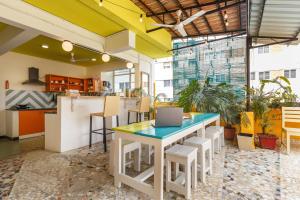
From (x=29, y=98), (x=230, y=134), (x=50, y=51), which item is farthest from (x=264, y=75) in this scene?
(x=29, y=98)

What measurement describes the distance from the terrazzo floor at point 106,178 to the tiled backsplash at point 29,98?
3310mm

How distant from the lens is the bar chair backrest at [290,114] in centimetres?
369

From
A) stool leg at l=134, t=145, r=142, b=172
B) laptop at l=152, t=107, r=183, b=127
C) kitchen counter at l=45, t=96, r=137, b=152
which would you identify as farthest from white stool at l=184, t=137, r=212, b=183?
kitchen counter at l=45, t=96, r=137, b=152

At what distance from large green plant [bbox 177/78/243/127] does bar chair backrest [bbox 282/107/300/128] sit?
2.83 feet

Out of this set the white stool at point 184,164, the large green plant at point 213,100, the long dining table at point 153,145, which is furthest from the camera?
the large green plant at point 213,100

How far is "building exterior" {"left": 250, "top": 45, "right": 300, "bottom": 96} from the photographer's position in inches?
320

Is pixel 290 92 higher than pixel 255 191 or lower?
higher

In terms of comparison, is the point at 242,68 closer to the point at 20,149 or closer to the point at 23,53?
the point at 20,149

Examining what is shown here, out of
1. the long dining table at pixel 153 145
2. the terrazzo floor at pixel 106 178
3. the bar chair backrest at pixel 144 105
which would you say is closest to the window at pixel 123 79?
the bar chair backrest at pixel 144 105

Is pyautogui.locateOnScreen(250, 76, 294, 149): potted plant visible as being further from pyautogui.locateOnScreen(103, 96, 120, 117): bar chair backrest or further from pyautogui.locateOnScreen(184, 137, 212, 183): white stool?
pyautogui.locateOnScreen(103, 96, 120, 117): bar chair backrest

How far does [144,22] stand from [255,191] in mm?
4701

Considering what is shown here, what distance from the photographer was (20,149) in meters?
3.94

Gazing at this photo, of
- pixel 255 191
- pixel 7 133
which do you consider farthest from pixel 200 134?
pixel 7 133

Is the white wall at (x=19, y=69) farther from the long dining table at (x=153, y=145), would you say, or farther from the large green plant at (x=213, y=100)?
the large green plant at (x=213, y=100)
